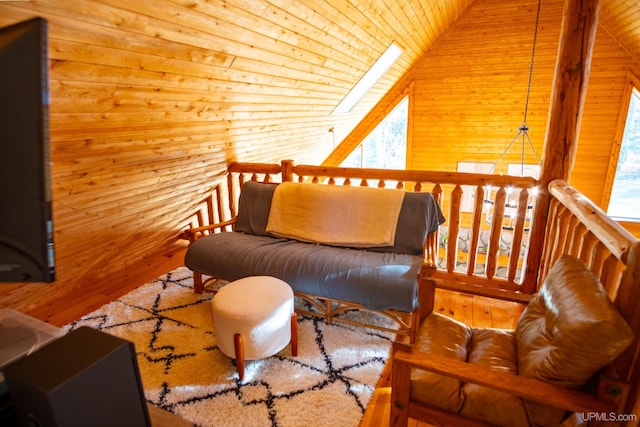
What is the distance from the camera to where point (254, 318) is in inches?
70.1

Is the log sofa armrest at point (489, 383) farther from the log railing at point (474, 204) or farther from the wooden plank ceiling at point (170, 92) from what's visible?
the wooden plank ceiling at point (170, 92)

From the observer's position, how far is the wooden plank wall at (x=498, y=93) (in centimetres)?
476

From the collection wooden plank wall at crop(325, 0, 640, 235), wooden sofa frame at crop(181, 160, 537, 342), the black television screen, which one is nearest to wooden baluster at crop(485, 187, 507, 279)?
Answer: wooden sofa frame at crop(181, 160, 537, 342)

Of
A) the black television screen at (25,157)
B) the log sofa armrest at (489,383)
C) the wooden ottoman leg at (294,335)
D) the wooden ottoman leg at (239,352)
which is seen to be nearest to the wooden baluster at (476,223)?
the wooden ottoman leg at (294,335)

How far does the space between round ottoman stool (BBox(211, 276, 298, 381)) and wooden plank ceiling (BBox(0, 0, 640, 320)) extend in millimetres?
1196

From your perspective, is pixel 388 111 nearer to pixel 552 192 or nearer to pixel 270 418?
pixel 552 192

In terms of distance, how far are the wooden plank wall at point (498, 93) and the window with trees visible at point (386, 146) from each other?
9.5 inches

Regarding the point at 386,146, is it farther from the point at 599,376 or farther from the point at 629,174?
the point at 599,376

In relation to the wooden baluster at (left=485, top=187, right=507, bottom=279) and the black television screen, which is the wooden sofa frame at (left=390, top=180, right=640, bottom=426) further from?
the black television screen

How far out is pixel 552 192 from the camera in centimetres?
242

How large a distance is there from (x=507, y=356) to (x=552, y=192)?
1442 mm

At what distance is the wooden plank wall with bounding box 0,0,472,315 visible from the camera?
5.29 ft

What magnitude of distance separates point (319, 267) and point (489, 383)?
1.24 m

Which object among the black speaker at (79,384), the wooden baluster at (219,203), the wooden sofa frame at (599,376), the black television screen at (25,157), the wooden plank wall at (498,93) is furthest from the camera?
the wooden plank wall at (498,93)
